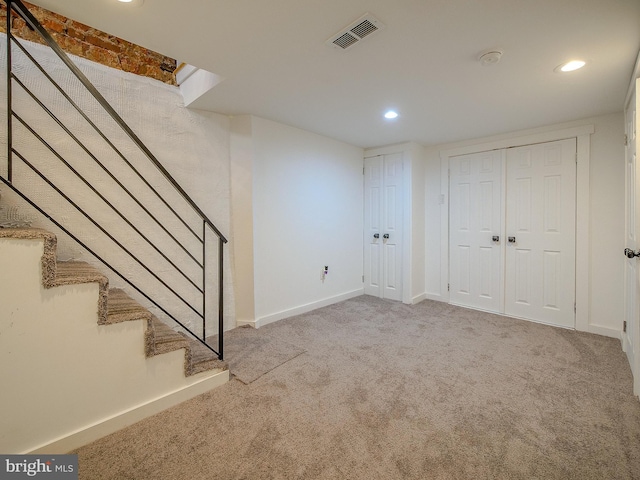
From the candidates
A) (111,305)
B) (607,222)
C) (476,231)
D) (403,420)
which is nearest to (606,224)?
(607,222)

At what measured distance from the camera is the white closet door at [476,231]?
3.70 meters

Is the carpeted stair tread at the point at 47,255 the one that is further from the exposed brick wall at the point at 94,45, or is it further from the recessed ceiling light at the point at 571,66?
the recessed ceiling light at the point at 571,66

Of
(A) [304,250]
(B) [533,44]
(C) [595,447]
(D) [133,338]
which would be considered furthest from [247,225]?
(C) [595,447]

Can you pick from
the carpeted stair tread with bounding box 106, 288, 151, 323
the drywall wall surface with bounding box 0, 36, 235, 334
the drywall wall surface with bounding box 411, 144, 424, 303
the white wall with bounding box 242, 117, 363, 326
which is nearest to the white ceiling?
the drywall wall surface with bounding box 0, 36, 235, 334

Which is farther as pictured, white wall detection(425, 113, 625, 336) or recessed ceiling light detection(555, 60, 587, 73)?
white wall detection(425, 113, 625, 336)

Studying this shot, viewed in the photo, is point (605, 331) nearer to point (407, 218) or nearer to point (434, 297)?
point (434, 297)

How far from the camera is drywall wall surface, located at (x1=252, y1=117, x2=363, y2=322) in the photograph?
3.26m

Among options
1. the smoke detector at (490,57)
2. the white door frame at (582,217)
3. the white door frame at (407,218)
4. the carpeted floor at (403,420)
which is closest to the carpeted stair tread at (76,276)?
the carpeted floor at (403,420)

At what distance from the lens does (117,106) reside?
2.38m

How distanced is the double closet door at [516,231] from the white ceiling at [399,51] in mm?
654

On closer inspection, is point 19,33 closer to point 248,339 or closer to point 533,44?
point 248,339

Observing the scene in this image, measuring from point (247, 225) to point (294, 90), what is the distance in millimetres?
1426

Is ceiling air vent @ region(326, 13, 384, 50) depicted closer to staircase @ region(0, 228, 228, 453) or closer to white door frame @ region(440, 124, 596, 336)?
staircase @ region(0, 228, 228, 453)

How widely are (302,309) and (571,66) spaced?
3.32 m
